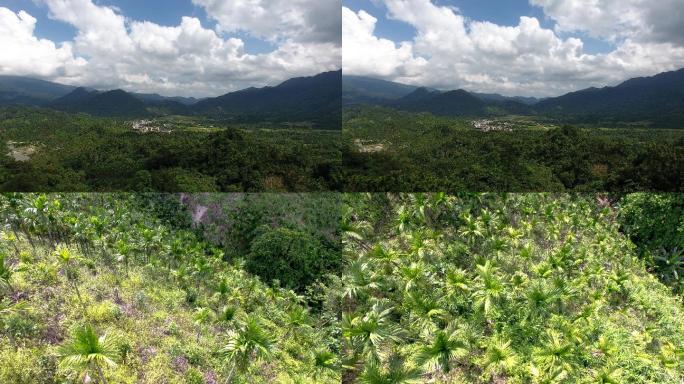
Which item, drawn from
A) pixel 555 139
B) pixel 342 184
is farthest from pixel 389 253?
pixel 555 139

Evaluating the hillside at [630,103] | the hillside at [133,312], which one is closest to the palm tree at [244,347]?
the hillside at [133,312]

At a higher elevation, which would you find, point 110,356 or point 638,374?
point 110,356

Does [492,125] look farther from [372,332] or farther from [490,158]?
[372,332]

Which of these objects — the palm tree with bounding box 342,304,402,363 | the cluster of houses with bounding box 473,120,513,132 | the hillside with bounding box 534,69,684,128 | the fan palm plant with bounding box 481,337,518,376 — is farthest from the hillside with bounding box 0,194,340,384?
the hillside with bounding box 534,69,684,128

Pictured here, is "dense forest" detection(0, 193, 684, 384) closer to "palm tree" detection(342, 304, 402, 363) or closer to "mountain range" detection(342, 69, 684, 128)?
"palm tree" detection(342, 304, 402, 363)

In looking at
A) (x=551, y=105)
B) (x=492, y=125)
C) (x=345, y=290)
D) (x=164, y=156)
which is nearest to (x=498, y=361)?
(x=345, y=290)

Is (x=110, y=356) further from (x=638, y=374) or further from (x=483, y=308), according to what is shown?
(x=638, y=374)

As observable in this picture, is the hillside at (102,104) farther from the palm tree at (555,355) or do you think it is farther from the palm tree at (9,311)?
the palm tree at (555,355)
